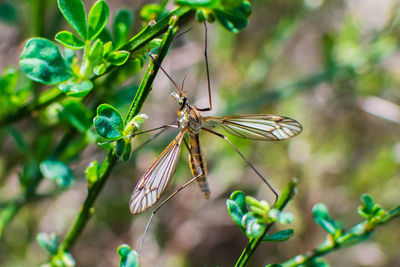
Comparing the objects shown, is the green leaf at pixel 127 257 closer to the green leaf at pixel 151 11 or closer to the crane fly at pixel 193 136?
the crane fly at pixel 193 136

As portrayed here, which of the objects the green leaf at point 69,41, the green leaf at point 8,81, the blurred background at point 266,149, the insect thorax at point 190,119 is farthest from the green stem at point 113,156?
the blurred background at point 266,149

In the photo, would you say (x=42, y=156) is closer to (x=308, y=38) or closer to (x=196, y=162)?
(x=196, y=162)

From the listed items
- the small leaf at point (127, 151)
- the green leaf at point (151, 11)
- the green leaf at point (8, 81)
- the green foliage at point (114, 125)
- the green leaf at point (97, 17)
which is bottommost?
the small leaf at point (127, 151)

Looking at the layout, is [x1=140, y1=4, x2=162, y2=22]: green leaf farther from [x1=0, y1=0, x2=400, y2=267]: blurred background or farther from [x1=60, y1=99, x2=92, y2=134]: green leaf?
[x1=0, y1=0, x2=400, y2=267]: blurred background

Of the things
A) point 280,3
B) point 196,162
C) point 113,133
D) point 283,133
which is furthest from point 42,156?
point 280,3

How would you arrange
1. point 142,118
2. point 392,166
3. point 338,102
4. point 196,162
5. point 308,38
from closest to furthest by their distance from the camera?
point 142,118
point 196,162
point 392,166
point 338,102
point 308,38

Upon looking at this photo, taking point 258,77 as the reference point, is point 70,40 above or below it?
below

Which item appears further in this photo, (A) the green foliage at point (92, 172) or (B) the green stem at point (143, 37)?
(A) the green foliage at point (92, 172)

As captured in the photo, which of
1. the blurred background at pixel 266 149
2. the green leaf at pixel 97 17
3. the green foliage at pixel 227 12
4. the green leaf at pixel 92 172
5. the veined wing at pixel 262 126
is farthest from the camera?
the blurred background at pixel 266 149
